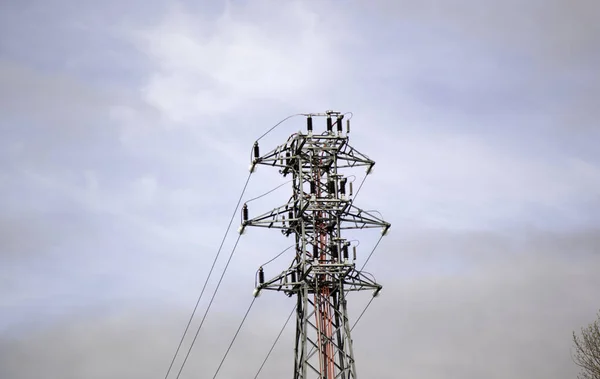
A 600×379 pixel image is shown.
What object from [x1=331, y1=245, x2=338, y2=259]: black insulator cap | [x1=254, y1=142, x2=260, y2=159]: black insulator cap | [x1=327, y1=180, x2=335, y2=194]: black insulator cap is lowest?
[x1=331, y1=245, x2=338, y2=259]: black insulator cap

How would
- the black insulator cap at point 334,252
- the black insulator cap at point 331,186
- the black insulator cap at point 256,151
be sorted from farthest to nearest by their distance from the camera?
the black insulator cap at point 256,151
the black insulator cap at point 331,186
the black insulator cap at point 334,252

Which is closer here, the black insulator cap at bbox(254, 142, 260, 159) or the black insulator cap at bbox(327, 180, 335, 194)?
the black insulator cap at bbox(327, 180, 335, 194)

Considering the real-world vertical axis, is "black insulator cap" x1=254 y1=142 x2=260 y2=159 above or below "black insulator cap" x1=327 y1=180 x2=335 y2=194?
above

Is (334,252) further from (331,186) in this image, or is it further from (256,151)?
(256,151)

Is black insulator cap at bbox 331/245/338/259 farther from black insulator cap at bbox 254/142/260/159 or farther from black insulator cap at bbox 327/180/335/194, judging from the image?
black insulator cap at bbox 254/142/260/159

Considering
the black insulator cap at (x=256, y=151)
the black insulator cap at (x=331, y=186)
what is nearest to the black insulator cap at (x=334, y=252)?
the black insulator cap at (x=331, y=186)

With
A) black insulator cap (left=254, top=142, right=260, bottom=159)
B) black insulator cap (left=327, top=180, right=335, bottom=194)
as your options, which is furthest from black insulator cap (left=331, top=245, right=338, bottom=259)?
black insulator cap (left=254, top=142, right=260, bottom=159)

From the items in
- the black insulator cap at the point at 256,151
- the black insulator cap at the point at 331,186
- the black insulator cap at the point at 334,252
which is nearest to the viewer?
the black insulator cap at the point at 334,252

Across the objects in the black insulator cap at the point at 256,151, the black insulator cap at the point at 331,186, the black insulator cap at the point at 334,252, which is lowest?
the black insulator cap at the point at 334,252

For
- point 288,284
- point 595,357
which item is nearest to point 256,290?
point 288,284

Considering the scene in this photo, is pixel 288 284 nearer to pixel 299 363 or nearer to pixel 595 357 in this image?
pixel 299 363

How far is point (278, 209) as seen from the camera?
64.8 m

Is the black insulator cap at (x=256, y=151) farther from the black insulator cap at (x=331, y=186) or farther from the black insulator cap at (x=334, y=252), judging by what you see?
the black insulator cap at (x=334, y=252)

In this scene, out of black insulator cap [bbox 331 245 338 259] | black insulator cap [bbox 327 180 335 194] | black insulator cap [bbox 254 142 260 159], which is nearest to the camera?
black insulator cap [bbox 331 245 338 259]
